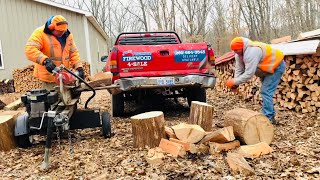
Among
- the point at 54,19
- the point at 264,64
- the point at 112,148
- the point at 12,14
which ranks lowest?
the point at 112,148

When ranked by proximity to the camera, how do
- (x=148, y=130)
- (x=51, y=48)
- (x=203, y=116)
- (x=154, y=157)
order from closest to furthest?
1. (x=154, y=157)
2. (x=148, y=130)
3. (x=203, y=116)
4. (x=51, y=48)

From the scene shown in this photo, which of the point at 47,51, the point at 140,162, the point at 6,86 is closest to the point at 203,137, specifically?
the point at 140,162

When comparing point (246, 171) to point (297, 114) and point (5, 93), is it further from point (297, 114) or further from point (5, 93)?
point (5, 93)

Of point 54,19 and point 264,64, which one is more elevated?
point 54,19

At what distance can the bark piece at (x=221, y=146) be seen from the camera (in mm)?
4156

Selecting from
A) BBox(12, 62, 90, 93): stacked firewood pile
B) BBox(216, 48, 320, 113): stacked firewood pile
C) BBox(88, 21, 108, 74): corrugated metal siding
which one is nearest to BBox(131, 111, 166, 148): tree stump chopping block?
BBox(216, 48, 320, 113): stacked firewood pile

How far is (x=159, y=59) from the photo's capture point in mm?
6496

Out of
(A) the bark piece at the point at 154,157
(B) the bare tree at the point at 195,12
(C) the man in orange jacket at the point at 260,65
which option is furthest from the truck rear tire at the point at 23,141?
(B) the bare tree at the point at 195,12

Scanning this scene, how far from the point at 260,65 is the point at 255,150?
1.87 meters

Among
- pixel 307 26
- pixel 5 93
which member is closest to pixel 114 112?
pixel 5 93

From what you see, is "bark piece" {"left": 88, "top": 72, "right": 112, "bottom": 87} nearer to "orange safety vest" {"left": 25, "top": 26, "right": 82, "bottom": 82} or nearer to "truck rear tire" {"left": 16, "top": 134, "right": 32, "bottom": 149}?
"orange safety vest" {"left": 25, "top": 26, "right": 82, "bottom": 82}

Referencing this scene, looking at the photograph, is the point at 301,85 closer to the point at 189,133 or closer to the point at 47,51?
the point at 189,133

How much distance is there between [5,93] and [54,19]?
33.9 feet

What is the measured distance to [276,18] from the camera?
3088 centimetres
